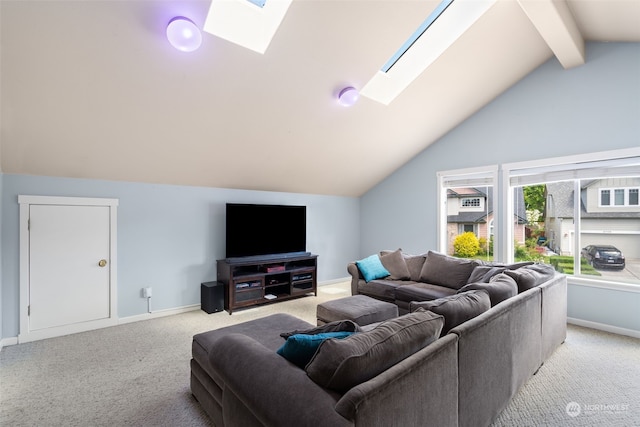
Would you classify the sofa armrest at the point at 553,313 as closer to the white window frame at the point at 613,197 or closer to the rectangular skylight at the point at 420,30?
the white window frame at the point at 613,197

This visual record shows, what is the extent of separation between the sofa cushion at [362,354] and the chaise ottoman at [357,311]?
1454mm

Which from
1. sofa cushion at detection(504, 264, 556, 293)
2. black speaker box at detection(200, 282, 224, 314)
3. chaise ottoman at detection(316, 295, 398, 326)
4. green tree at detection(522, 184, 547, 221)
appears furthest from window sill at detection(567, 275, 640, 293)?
black speaker box at detection(200, 282, 224, 314)

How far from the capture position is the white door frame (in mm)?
3102

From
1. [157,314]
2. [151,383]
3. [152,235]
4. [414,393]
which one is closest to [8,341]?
[157,314]

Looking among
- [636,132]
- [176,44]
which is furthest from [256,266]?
[636,132]

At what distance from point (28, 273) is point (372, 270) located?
4.02m

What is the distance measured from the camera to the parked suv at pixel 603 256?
363 cm

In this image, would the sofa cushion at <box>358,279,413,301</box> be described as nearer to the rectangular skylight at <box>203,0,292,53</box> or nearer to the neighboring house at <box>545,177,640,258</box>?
the neighboring house at <box>545,177,640,258</box>

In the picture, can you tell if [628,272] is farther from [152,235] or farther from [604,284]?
[152,235]

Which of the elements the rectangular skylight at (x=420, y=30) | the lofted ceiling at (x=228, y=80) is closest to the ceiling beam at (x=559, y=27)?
the lofted ceiling at (x=228, y=80)

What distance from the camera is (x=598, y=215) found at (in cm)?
377

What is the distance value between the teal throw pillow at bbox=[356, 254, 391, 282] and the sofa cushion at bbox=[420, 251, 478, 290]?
1.77 feet

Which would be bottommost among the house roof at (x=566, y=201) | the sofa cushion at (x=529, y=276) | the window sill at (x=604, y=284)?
the window sill at (x=604, y=284)

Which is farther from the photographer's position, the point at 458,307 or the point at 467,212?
the point at 467,212
